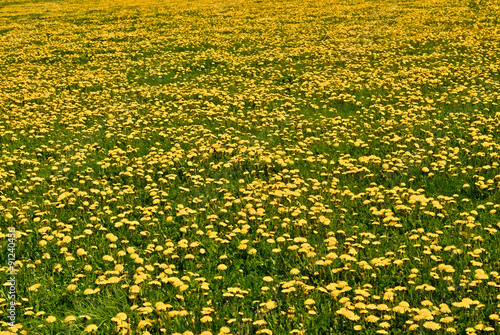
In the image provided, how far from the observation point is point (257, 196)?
6.12m

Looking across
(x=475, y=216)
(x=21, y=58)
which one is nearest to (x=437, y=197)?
(x=475, y=216)

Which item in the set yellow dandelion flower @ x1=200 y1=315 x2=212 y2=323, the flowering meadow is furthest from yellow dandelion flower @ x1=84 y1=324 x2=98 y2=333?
yellow dandelion flower @ x1=200 y1=315 x2=212 y2=323

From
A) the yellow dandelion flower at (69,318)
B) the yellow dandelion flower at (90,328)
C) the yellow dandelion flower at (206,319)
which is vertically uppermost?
the yellow dandelion flower at (69,318)

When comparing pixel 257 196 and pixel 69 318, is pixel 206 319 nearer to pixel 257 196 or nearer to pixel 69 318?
pixel 69 318

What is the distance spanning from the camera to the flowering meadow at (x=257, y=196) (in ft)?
13.5

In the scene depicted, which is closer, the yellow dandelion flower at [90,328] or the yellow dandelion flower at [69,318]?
the yellow dandelion flower at [90,328]

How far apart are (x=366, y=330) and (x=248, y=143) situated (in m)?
4.75

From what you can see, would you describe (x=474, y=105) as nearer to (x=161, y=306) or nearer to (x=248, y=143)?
(x=248, y=143)

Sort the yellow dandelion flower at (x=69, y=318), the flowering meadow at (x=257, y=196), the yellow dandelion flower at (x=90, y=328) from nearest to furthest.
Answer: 1. the yellow dandelion flower at (x=90, y=328)
2. the yellow dandelion flower at (x=69, y=318)
3. the flowering meadow at (x=257, y=196)

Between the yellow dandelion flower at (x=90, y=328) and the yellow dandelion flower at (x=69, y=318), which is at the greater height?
the yellow dandelion flower at (x=69, y=318)

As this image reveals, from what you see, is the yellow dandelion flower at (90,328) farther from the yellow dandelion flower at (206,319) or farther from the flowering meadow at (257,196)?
the yellow dandelion flower at (206,319)

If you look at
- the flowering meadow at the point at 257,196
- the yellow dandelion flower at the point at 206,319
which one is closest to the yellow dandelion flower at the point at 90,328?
the flowering meadow at the point at 257,196

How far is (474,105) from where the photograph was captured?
9.22 m

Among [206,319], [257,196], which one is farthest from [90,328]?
[257,196]
